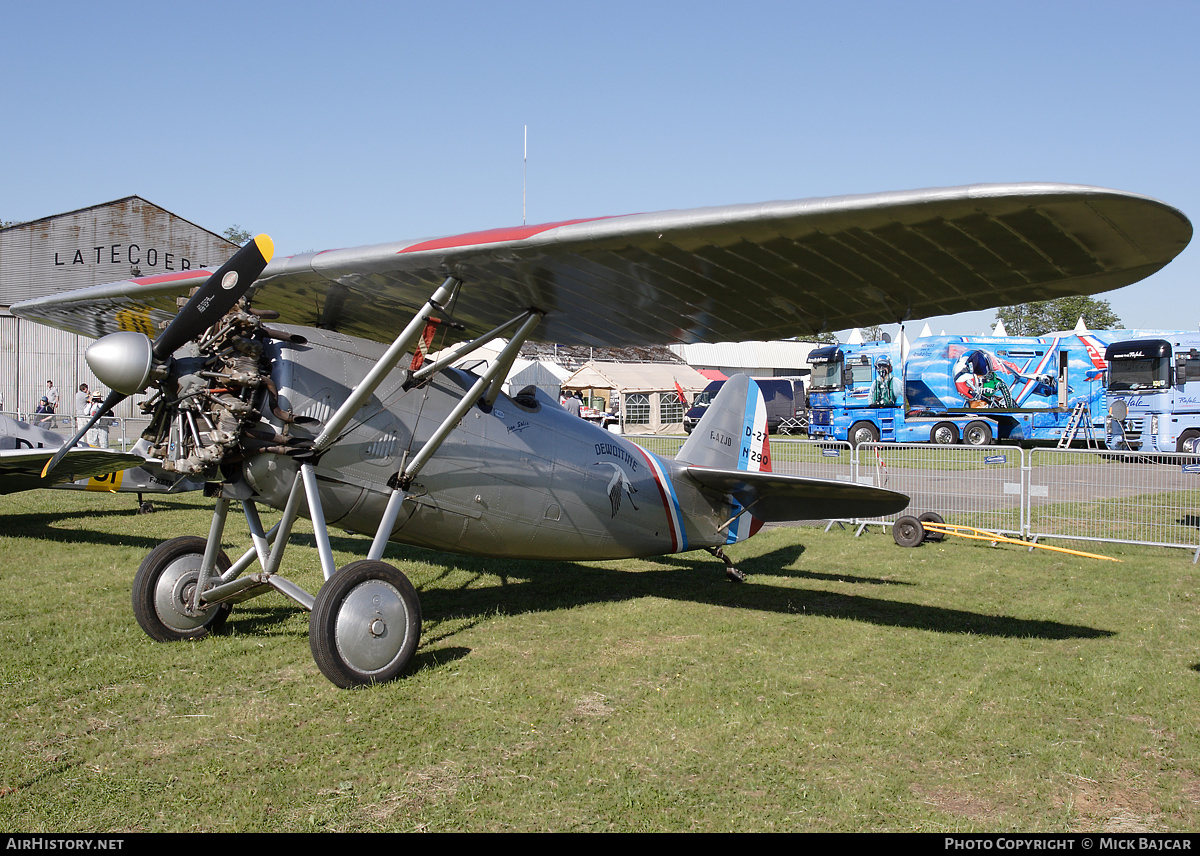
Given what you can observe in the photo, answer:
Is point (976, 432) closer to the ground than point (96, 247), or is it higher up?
closer to the ground

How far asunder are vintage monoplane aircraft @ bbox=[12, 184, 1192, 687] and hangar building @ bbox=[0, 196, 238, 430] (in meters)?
29.2

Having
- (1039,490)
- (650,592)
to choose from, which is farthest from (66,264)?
(1039,490)

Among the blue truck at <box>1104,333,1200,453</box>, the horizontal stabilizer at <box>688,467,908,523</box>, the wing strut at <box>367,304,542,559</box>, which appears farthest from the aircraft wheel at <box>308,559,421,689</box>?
the blue truck at <box>1104,333,1200,453</box>

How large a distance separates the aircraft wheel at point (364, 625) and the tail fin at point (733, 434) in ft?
14.3

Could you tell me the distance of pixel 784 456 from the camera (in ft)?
52.1

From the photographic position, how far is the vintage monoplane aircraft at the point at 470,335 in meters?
4.40

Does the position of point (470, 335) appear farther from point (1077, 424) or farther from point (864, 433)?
point (1077, 424)

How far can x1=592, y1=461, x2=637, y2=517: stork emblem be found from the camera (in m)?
7.87

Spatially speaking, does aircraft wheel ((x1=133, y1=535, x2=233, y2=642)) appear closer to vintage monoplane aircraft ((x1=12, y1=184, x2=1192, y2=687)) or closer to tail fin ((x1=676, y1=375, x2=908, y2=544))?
vintage monoplane aircraft ((x1=12, y1=184, x2=1192, y2=687))

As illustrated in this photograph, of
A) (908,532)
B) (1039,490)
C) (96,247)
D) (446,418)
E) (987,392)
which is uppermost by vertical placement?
(96,247)

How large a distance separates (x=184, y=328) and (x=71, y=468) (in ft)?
18.9

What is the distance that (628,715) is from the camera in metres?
4.94

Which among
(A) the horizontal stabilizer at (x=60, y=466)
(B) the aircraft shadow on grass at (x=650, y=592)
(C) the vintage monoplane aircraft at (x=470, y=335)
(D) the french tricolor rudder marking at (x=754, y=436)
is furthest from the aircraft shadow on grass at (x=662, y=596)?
(A) the horizontal stabilizer at (x=60, y=466)
